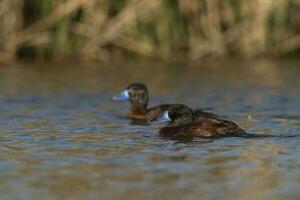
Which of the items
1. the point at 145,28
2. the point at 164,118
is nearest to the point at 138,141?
the point at 164,118

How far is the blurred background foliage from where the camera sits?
48.6 feet

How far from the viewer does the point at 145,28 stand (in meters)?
15.1

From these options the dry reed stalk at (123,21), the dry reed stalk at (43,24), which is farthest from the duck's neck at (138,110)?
the dry reed stalk at (43,24)

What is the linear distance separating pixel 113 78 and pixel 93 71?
0.87 m

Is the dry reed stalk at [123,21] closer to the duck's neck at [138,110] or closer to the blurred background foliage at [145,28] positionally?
the blurred background foliage at [145,28]

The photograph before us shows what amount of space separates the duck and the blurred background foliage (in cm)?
597

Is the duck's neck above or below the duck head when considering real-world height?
below

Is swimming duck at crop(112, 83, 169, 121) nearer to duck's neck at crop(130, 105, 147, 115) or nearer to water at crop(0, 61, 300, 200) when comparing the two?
duck's neck at crop(130, 105, 147, 115)

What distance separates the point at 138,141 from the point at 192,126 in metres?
0.62

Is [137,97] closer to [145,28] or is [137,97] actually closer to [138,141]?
[138,141]

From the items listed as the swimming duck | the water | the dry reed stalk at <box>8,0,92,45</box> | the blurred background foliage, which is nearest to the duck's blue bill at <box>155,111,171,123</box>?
the water

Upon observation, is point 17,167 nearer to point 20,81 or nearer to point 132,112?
point 132,112

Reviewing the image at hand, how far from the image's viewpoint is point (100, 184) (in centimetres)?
609

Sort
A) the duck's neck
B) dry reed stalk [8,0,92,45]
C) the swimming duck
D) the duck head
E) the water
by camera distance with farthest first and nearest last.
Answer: dry reed stalk [8,0,92,45] → the duck head → the swimming duck → the duck's neck → the water
